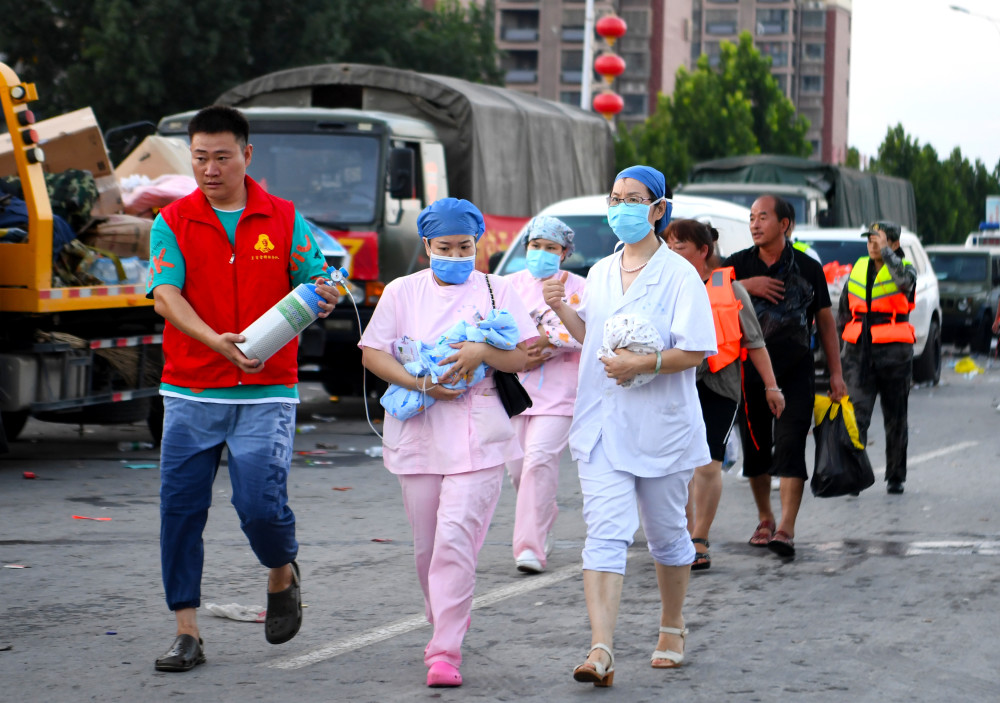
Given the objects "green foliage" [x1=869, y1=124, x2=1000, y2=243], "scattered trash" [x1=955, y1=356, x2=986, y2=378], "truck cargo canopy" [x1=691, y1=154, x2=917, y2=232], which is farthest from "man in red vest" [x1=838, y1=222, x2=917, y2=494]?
"green foliage" [x1=869, y1=124, x2=1000, y2=243]

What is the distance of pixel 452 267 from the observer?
554 cm

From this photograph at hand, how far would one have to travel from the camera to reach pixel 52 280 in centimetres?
1024

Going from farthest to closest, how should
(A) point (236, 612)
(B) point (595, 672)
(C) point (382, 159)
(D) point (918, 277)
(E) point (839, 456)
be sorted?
(D) point (918, 277) → (C) point (382, 159) → (E) point (839, 456) → (A) point (236, 612) → (B) point (595, 672)

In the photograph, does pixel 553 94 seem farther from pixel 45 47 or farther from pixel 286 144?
pixel 286 144

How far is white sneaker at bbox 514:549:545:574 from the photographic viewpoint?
7312mm

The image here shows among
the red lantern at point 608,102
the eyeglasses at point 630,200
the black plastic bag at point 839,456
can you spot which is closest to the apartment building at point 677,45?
the red lantern at point 608,102

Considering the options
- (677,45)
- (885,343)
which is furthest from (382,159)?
(677,45)

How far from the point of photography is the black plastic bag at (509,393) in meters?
5.59

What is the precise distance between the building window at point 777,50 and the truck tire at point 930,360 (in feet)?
378

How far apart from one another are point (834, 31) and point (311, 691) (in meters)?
135

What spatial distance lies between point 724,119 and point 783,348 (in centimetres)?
5784

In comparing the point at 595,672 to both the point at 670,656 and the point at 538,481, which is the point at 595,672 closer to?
the point at 670,656

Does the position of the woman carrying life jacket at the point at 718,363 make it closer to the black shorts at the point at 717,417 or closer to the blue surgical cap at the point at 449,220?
the black shorts at the point at 717,417

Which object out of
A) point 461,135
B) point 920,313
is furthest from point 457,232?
point 920,313
